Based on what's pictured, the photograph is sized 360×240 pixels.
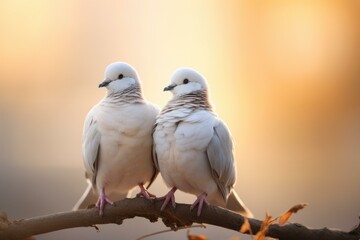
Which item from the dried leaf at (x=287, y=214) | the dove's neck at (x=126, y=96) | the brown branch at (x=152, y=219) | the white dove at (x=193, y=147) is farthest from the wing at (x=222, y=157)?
the dried leaf at (x=287, y=214)

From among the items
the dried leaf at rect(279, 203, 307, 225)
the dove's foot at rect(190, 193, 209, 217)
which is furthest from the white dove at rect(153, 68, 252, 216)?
the dried leaf at rect(279, 203, 307, 225)

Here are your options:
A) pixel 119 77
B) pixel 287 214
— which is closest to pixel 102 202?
pixel 119 77

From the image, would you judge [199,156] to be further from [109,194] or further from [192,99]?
[109,194]

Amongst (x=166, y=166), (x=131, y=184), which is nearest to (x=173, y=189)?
(x=166, y=166)

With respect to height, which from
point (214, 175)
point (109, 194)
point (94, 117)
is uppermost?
point (94, 117)

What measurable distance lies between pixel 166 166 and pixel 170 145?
0.05 metres

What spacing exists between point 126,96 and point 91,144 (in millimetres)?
147

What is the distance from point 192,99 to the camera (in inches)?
54.1

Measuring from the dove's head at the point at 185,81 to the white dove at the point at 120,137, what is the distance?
0.07 metres

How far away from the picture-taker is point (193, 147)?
1288mm

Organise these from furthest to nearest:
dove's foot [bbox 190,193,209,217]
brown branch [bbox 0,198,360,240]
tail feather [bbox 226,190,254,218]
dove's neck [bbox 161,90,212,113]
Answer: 1. tail feather [bbox 226,190,254,218]
2. dove's neck [bbox 161,90,212,113]
3. dove's foot [bbox 190,193,209,217]
4. brown branch [bbox 0,198,360,240]

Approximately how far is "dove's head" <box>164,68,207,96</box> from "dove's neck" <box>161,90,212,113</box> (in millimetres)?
16

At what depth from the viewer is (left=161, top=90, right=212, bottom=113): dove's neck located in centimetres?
135

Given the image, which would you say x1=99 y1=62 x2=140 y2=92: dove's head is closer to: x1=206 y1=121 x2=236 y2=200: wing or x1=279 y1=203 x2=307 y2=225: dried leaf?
x1=206 y1=121 x2=236 y2=200: wing
